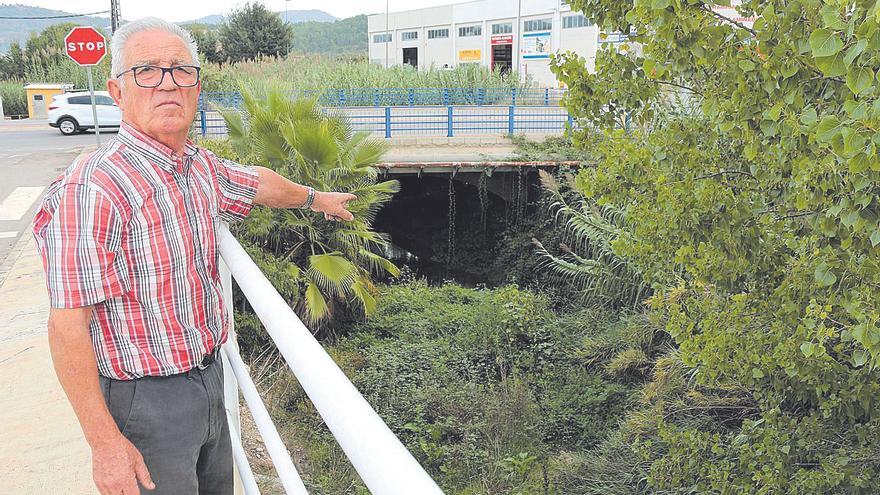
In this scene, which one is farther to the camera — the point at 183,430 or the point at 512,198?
the point at 512,198

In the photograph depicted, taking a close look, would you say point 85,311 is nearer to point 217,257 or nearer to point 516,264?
point 217,257

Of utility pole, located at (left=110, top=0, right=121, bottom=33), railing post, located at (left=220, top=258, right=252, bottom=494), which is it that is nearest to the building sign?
utility pole, located at (left=110, top=0, right=121, bottom=33)

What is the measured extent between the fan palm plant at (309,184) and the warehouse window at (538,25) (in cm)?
3356

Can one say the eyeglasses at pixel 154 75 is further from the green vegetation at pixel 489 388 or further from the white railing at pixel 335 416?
the green vegetation at pixel 489 388

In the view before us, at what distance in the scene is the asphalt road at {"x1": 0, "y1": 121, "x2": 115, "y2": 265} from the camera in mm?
10469

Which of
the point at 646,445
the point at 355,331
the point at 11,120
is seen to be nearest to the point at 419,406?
the point at 355,331

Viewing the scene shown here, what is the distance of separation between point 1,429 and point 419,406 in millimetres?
5579

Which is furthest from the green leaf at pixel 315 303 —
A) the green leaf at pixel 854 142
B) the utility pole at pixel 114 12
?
the utility pole at pixel 114 12

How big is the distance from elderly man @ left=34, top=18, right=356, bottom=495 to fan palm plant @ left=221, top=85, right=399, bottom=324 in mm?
6540

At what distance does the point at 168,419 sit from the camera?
189 centimetres

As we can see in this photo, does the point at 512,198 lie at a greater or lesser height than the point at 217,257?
lesser

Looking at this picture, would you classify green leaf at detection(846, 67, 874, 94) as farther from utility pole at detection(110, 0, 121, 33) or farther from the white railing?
utility pole at detection(110, 0, 121, 33)

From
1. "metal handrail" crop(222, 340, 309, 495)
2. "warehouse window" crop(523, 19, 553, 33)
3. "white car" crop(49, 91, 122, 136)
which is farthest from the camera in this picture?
"warehouse window" crop(523, 19, 553, 33)

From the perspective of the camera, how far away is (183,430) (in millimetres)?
1903
